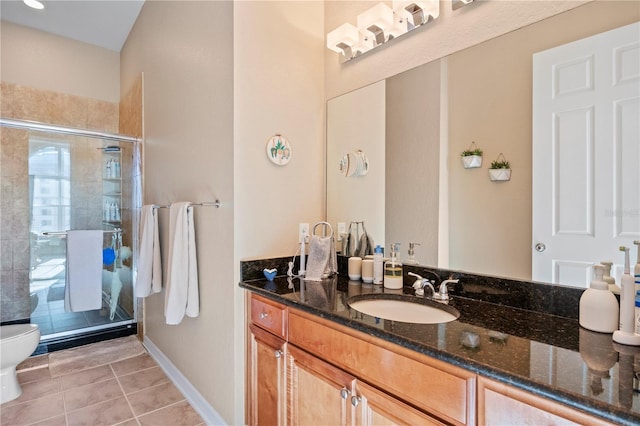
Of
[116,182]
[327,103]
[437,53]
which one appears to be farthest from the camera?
[116,182]

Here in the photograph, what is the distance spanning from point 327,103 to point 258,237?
0.94 m

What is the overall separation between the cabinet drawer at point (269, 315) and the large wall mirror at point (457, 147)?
66 centimetres

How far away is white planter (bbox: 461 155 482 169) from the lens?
1.42 m

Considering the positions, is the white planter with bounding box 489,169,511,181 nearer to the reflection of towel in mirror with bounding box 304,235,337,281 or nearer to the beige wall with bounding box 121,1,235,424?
the reflection of towel in mirror with bounding box 304,235,337,281

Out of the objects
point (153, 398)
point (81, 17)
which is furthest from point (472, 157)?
point (81, 17)

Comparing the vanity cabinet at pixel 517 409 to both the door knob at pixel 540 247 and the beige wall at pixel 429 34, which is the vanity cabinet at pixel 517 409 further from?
the beige wall at pixel 429 34

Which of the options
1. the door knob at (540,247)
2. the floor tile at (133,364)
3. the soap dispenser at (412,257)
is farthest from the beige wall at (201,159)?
the door knob at (540,247)

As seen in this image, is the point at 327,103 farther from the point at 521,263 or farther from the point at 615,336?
the point at 615,336

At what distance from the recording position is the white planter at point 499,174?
133 cm

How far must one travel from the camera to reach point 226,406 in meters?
1.79

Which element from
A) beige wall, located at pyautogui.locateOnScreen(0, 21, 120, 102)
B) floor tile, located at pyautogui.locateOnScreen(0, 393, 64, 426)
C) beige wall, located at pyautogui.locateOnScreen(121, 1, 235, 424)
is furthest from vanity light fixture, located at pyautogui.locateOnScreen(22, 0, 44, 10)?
floor tile, located at pyautogui.locateOnScreen(0, 393, 64, 426)

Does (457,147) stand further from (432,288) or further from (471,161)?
(432,288)

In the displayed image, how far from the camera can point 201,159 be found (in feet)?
6.53

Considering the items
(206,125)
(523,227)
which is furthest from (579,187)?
(206,125)
